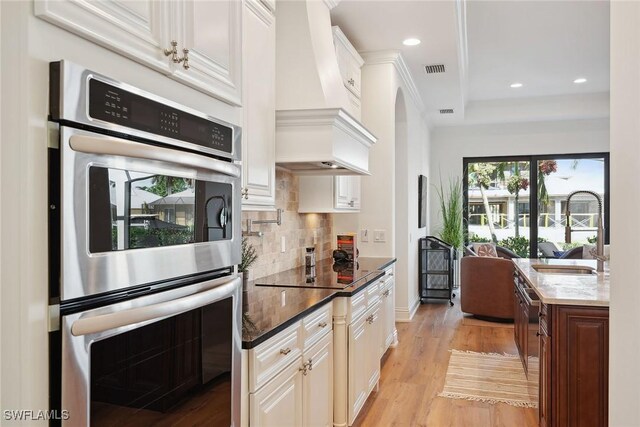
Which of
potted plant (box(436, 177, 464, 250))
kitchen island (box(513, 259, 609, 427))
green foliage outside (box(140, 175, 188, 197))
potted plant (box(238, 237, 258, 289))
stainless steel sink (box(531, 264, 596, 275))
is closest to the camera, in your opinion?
green foliage outside (box(140, 175, 188, 197))

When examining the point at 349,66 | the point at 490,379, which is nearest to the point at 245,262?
the point at 349,66

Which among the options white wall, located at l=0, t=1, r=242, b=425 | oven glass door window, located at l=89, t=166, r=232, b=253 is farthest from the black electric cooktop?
white wall, located at l=0, t=1, r=242, b=425

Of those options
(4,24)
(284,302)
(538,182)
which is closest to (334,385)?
(284,302)

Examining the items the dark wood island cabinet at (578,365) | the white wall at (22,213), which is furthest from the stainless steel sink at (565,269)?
the white wall at (22,213)

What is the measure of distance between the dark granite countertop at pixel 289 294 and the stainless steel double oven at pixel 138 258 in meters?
0.31

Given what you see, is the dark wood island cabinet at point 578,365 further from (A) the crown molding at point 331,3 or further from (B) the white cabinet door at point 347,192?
(A) the crown molding at point 331,3

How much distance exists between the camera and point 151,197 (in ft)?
3.74

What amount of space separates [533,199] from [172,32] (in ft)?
25.8

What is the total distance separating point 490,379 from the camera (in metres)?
3.87

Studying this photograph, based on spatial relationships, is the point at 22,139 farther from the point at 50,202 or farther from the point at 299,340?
the point at 299,340

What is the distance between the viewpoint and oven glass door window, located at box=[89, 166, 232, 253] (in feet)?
3.26

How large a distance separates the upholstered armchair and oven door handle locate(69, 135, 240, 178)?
4.99m

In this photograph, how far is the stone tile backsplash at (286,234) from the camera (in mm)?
3141

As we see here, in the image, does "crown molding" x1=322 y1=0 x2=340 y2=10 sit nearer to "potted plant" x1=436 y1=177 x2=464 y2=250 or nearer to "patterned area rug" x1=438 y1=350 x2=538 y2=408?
"patterned area rug" x1=438 y1=350 x2=538 y2=408
